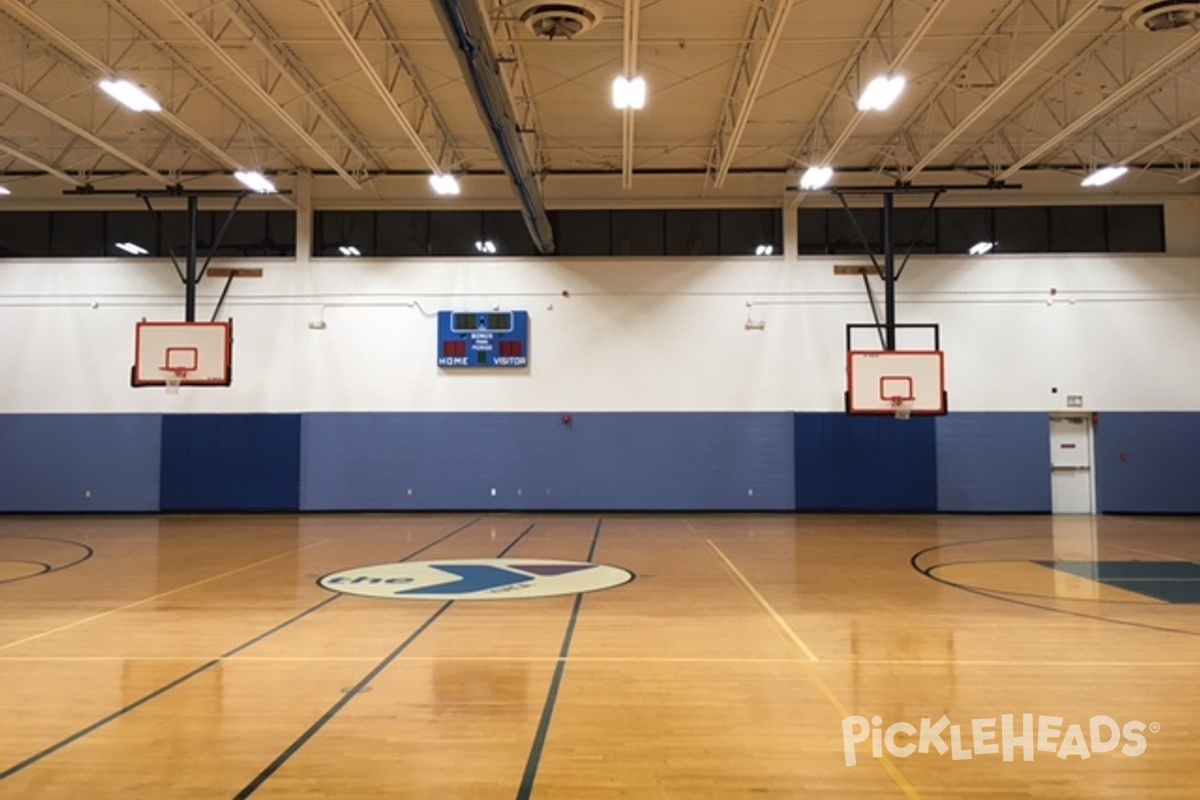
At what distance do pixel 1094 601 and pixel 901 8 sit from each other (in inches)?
324

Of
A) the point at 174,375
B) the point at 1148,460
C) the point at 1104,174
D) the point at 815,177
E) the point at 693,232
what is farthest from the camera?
the point at 693,232

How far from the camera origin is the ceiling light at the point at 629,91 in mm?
11852

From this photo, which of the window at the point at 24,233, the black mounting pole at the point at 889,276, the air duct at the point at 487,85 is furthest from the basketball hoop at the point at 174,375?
the black mounting pole at the point at 889,276

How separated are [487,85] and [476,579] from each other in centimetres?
593

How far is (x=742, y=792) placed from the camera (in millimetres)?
3564

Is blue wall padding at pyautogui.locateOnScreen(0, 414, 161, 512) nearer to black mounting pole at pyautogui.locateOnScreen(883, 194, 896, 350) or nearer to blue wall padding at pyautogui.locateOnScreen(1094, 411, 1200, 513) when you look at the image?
black mounting pole at pyautogui.locateOnScreen(883, 194, 896, 350)

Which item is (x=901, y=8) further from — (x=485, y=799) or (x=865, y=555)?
(x=485, y=799)

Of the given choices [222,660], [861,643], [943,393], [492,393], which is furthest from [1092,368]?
[222,660]

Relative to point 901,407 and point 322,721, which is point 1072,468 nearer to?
point 901,407

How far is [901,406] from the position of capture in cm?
1638

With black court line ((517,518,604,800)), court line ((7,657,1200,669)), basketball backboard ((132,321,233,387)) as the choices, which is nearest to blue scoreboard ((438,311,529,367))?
basketball backboard ((132,321,233,387))

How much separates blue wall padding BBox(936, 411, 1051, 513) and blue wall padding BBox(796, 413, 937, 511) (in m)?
0.47
